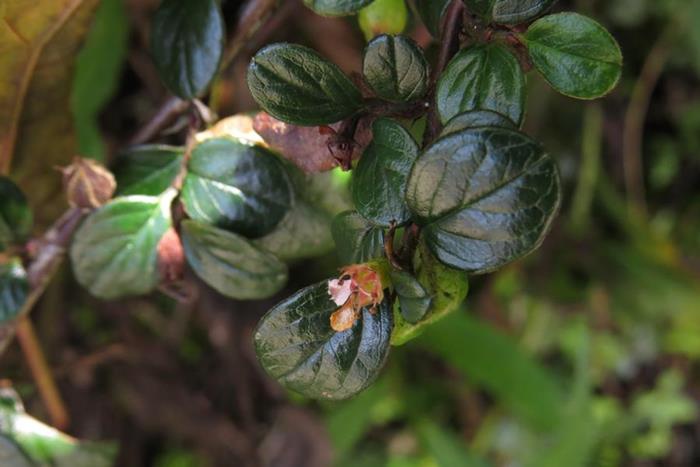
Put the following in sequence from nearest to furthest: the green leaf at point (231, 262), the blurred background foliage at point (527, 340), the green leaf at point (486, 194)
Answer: the green leaf at point (486, 194) < the green leaf at point (231, 262) < the blurred background foliage at point (527, 340)

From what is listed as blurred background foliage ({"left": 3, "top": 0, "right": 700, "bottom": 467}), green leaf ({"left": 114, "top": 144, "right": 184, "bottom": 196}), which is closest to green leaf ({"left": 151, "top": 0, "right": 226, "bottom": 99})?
green leaf ({"left": 114, "top": 144, "right": 184, "bottom": 196})

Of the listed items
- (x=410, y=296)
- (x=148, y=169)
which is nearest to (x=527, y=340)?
(x=148, y=169)

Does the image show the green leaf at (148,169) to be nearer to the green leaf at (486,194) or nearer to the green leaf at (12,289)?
the green leaf at (12,289)

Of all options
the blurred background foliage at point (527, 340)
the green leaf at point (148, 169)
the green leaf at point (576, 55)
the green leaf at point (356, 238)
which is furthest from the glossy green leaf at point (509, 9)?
the blurred background foliage at point (527, 340)

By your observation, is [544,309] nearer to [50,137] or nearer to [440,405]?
[440,405]

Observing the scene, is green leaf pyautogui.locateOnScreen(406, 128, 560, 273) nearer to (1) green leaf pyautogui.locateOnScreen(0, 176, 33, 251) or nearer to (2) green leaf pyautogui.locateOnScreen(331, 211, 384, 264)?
(2) green leaf pyautogui.locateOnScreen(331, 211, 384, 264)

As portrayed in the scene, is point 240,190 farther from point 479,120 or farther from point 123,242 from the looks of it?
point 479,120
